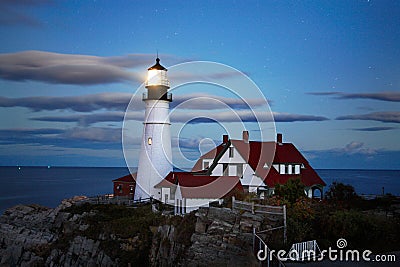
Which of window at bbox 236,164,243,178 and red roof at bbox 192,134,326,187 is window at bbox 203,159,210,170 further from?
window at bbox 236,164,243,178

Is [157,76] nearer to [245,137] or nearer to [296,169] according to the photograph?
[245,137]

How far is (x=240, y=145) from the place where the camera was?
30.9 metres

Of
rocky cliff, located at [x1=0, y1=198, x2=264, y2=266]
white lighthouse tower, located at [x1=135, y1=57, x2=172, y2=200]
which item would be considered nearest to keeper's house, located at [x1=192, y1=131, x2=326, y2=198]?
white lighthouse tower, located at [x1=135, y1=57, x2=172, y2=200]

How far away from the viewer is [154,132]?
3256 cm

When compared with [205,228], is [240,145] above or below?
above

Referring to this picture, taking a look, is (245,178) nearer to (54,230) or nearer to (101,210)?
(101,210)

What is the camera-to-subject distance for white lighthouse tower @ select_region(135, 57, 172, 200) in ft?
106

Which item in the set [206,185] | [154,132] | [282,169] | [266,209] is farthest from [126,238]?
[282,169]

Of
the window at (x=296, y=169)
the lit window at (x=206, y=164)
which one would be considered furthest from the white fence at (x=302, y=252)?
the lit window at (x=206, y=164)

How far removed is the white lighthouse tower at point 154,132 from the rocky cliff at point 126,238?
3616 millimetres

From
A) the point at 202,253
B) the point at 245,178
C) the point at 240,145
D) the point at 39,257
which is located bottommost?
the point at 39,257

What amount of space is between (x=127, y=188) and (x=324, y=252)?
78.8ft

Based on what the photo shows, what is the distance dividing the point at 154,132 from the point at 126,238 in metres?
10.5

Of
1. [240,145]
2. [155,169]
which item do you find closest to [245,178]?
[240,145]
